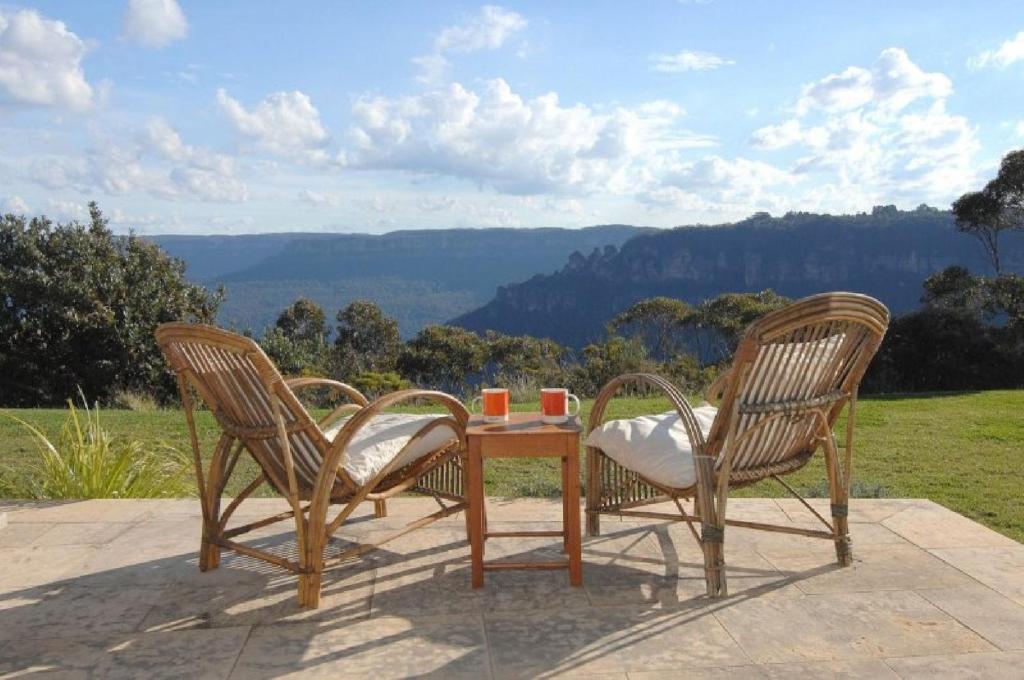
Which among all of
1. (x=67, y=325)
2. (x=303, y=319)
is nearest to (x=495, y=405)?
(x=67, y=325)

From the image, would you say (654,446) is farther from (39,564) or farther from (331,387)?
(39,564)

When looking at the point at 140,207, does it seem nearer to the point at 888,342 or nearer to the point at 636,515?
the point at 888,342

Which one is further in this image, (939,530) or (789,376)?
(939,530)

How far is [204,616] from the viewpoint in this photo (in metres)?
2.40

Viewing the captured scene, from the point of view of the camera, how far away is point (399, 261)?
10444 centimetres

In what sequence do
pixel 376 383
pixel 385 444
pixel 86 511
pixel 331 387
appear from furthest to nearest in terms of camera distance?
pixel 376 383 < pixel 86 511 < pixel 331 387 < pixel 385 444

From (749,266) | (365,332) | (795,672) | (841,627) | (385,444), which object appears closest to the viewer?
(795,672)

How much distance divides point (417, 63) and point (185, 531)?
201 inches

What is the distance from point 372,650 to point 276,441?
76 centimetres

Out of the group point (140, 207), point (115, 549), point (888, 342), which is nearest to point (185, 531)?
point (115, 549)

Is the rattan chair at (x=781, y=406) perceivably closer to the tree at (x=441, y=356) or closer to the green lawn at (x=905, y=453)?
the green lawn at (x=905, y=453)

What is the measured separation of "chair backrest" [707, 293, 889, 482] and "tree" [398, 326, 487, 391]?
89.1 ft

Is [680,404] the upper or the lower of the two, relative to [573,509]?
upper

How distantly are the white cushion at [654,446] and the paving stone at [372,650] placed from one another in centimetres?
74
